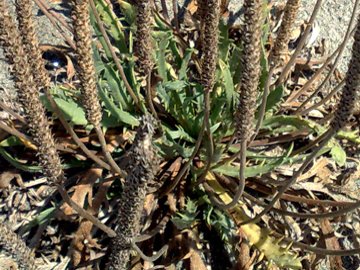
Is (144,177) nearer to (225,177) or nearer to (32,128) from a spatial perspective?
(32,128)

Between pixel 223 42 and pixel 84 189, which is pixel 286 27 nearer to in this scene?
pixel 223 42

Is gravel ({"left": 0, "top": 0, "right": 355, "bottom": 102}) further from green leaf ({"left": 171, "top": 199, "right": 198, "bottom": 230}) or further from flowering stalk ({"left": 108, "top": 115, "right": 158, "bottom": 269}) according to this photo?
flowering stalk ({"left": 108, "top": 115, "right": 158, "bottom": 269})

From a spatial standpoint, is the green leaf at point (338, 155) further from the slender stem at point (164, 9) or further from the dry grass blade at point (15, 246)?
the dry grass blade at point (15, 246)

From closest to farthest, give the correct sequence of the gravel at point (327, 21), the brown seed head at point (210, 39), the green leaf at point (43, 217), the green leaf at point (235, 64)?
the brown seed head at point (210, 39) < the green leaf at point (43, 217) < the green leaf at point (235, 64) < the gravel at point (327, 21)

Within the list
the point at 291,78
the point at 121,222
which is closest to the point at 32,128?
the point at 121,222

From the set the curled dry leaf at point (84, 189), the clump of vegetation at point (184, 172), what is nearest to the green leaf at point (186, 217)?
the clump of vegetation at point (184, 172)

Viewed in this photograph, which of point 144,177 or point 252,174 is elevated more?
point 144,177

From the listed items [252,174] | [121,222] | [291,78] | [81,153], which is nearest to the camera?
[121,222]
